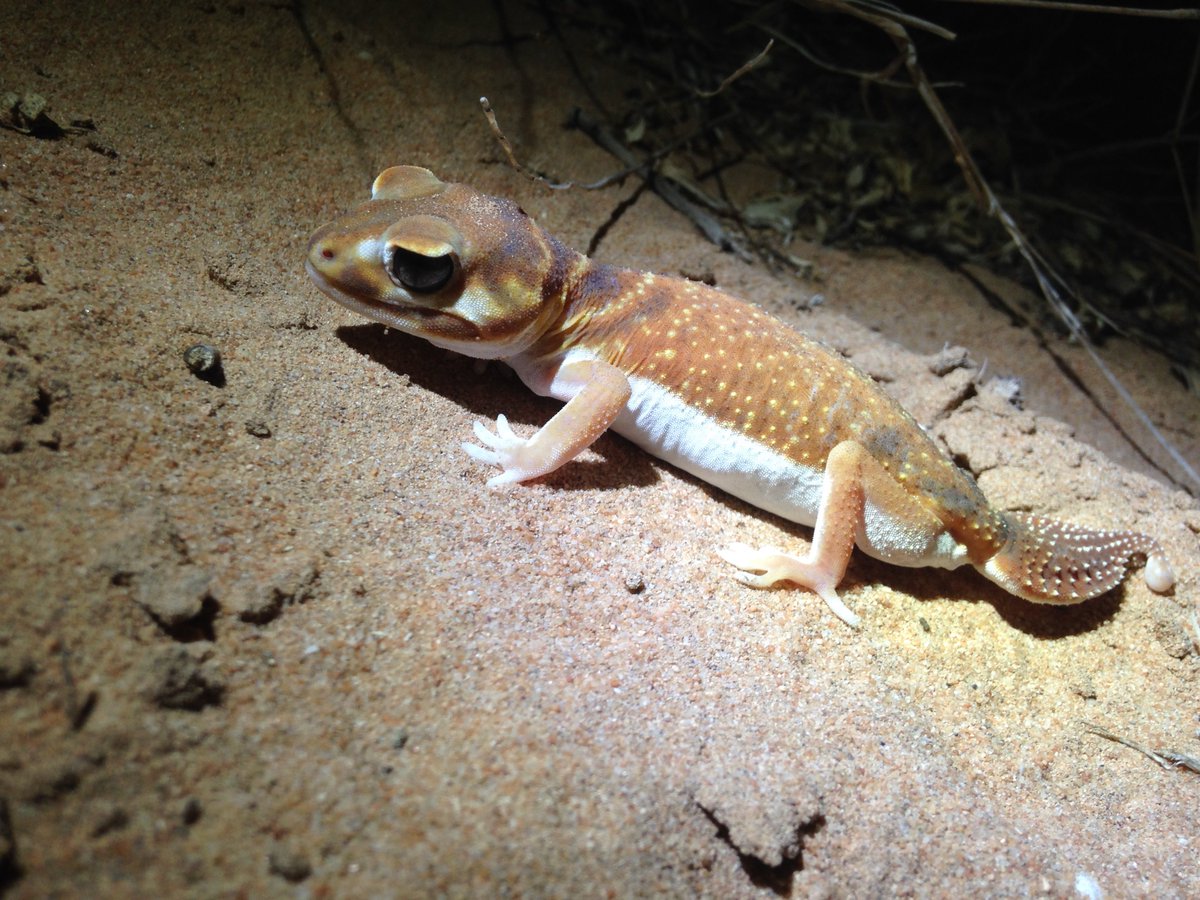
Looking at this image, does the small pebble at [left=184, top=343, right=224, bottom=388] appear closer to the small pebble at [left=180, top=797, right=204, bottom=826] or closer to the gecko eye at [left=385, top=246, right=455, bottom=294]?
the gecko eye at [left=385, top=246, right=455, bottom=294]

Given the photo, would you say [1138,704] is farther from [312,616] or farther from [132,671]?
[132,671]

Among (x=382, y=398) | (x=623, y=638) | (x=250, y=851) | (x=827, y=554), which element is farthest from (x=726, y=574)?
(x=250, y=851)

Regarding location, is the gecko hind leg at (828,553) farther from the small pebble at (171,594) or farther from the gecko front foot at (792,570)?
the small pebble at (171,594)

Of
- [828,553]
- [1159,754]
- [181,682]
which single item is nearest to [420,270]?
[181,682]

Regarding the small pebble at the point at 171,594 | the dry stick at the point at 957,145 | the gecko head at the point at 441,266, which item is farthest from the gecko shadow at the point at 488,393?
the dry stick at the point at 957,145

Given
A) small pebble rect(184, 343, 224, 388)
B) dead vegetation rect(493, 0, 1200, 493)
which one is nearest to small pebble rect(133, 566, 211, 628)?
small pebble rect(184, 343, 224, 388)

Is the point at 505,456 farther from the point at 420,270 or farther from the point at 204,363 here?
the point at 204,363
